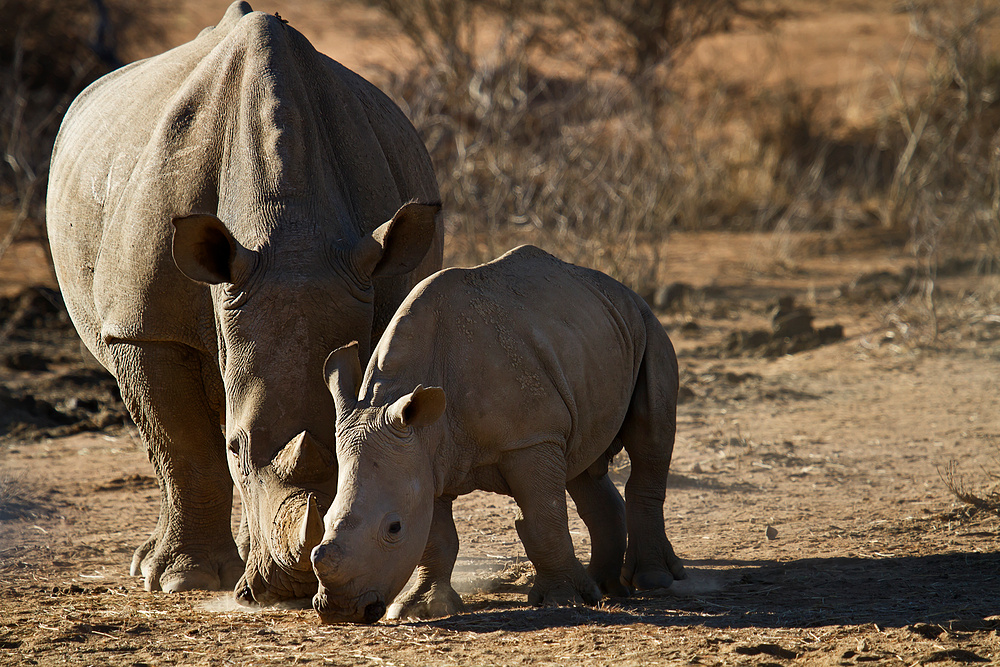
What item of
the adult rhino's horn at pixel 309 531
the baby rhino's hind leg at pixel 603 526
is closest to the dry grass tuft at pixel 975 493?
the baby rhino's hind leg at pixel 603 526

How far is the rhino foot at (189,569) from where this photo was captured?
16.9 ft

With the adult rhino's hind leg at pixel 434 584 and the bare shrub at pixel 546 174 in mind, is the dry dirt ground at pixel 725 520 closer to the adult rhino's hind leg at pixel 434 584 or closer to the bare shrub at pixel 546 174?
the adult rhino's hind leg at pixel 434 584

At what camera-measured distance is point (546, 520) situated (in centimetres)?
430

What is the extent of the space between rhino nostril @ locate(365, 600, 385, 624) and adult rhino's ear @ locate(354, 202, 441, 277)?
1208 mm

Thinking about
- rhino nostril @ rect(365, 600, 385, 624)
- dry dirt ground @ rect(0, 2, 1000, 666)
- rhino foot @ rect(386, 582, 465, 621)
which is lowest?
dry dirt ground @ rect(0, 2, 1000, 666)

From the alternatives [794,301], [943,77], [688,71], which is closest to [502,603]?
[794,301]

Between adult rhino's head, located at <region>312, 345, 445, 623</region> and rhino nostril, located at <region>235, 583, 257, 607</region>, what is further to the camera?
rhino nostril, located at <region>235, 583, 257, 607</region>

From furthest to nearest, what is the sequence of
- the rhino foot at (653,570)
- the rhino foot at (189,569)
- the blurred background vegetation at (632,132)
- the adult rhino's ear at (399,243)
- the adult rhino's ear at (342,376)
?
the blurred background vegetation at (632,132)
the rhino foot at (189,569)
the rhino foot at (653,570)
the adult rhino's ear at (399,243)
the adult rhino's ear at (342,376)

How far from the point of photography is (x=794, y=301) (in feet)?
36.2

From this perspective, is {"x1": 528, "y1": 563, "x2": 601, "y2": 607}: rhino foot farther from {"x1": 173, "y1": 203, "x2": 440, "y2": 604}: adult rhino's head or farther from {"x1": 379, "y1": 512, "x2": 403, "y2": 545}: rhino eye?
{"x1": 173, "y1": 203, "x2": 440, "y2": 604}: adult rhino's head

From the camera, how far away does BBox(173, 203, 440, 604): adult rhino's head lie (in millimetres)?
3965

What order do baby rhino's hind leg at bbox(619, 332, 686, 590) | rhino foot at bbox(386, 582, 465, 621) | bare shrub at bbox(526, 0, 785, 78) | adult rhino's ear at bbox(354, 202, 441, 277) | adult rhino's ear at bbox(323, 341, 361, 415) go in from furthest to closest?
bare shrub at bbox(526, 0, 785, 78) → baby rhino's hind leg at bbox(619, 332, 686, 590) → rhino foot at bbox(386, 582, 465, 621) → adult rhino's ear at bbox(354, 202, 441, 277) → adult rhino's ear at bbox(323, 341, 361, 415)

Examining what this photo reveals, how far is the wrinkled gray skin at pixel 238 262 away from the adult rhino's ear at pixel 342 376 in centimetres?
18

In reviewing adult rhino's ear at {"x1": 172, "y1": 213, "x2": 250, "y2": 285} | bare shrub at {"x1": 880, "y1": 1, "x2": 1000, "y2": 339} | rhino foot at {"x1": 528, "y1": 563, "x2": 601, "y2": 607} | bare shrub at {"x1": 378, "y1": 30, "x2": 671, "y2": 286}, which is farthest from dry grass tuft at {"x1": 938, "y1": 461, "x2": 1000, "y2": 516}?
bare shrub at {"x1": 378, "y1": 30, "x2": 671, "y2": 286}
